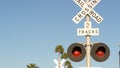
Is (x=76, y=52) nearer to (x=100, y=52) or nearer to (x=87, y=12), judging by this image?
(x=100, y=52)

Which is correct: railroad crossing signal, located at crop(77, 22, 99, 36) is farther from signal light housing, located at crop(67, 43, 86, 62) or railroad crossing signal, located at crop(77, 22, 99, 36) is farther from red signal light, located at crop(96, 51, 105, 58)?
red signal light, located at crop(96, 51, 105, 58)

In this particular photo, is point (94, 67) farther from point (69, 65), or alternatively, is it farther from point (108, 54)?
point (69, 65)

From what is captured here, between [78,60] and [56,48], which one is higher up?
[56,48]

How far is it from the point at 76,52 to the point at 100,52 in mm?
691

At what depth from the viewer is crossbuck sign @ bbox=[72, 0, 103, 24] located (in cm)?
1316

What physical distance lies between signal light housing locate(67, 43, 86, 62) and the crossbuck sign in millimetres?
857

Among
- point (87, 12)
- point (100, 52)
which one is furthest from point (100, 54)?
point (87, 12)

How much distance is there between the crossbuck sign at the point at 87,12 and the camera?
13.2 m

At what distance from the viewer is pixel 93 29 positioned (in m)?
13.1

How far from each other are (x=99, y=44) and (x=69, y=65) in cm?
6001

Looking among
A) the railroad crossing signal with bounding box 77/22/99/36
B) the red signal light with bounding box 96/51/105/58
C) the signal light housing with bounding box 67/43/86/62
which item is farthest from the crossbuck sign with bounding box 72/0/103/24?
the red signal light with bounding box 96/51/105/58

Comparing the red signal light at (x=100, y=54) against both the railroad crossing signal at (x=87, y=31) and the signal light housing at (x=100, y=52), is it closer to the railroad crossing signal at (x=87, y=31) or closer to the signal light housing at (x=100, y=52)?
the signal light housing at (x=100, y=52)

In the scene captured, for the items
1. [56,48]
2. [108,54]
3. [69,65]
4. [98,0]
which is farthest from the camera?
[69,65]

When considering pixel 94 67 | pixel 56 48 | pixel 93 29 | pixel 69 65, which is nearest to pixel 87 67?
pixel 94 67
